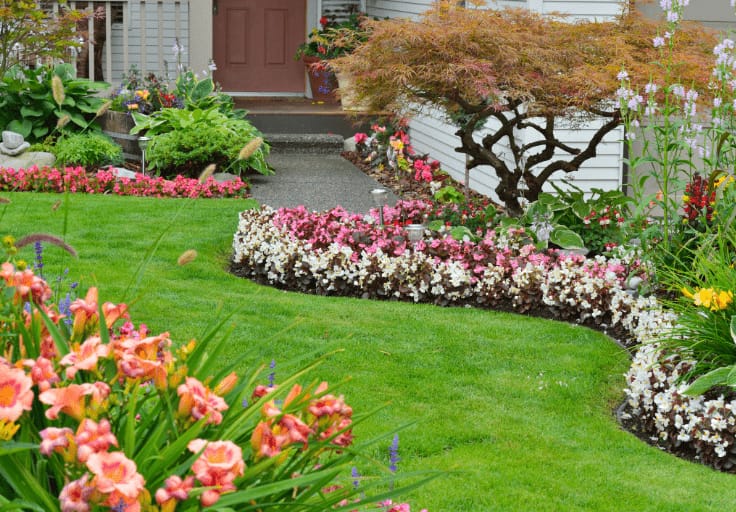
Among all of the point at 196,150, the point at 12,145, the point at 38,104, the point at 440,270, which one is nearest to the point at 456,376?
the point at 440,270

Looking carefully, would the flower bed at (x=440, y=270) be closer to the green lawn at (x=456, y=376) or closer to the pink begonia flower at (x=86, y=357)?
the green lawn at (x=456, y=376)

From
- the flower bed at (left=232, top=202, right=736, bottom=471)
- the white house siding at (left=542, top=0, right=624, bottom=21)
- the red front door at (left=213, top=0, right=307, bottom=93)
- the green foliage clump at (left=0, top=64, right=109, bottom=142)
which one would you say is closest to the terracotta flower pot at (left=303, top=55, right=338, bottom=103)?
the red front door at (left=213, top=0, right=307, bottom=93)

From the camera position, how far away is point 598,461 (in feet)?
14.0

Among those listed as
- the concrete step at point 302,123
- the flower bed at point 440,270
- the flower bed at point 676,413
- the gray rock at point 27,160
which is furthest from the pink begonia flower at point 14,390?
the concrete step at point 302,123

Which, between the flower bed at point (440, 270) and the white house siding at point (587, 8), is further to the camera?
the white house siding at point (587, 8)

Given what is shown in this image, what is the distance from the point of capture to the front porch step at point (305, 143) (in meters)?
12.9

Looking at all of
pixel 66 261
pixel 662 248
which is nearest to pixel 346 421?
pixel 662 248

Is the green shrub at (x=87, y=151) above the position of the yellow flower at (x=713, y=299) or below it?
below

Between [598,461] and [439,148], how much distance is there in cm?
786

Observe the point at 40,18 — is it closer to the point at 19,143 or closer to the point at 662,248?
the point at 19,143

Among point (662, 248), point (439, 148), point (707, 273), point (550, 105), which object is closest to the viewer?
point (707, 273)

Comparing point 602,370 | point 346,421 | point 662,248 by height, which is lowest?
point 602,370

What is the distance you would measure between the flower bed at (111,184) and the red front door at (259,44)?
5.33 meters

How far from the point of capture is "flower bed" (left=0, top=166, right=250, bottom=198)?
32.5 ft
